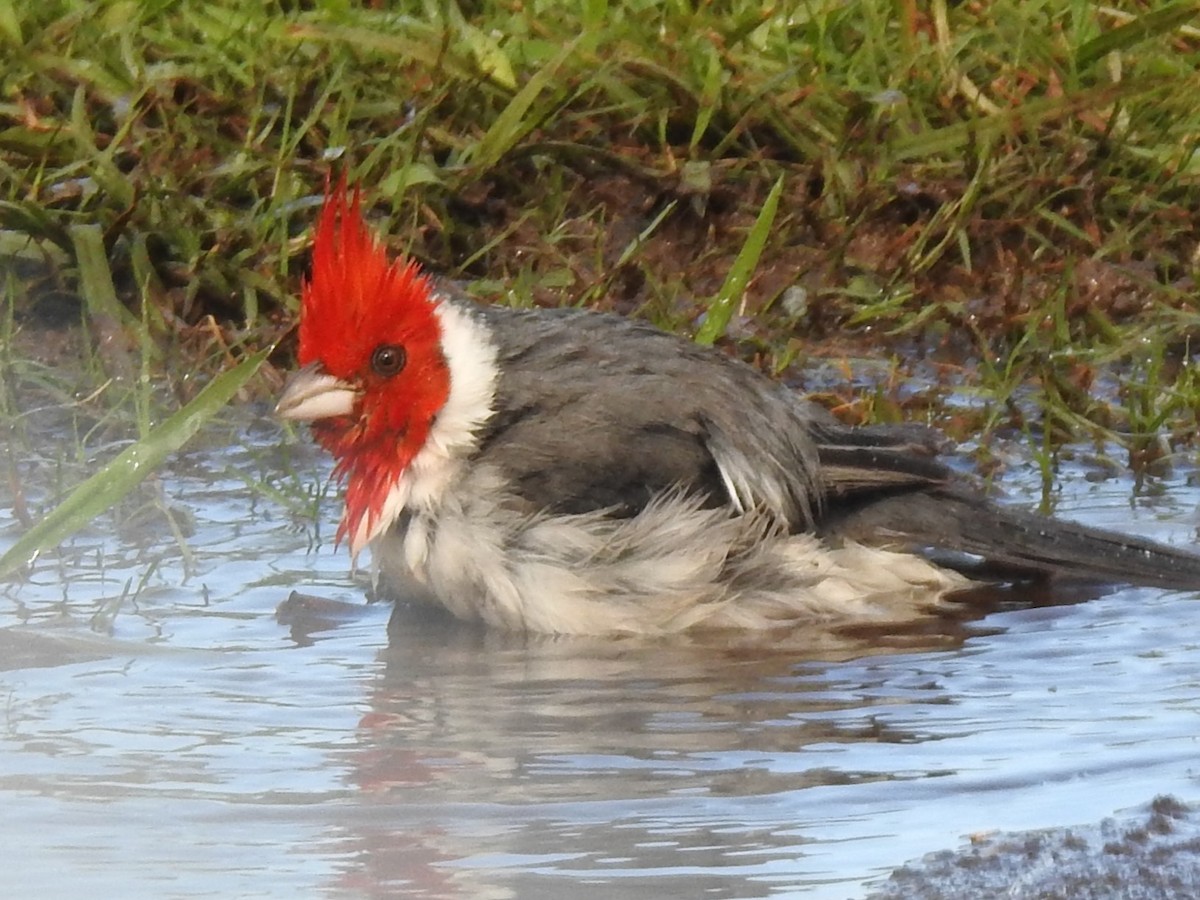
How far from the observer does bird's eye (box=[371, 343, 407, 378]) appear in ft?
16.8

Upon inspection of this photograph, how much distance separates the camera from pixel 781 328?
261 inches

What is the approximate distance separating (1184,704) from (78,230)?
3483 millimetres

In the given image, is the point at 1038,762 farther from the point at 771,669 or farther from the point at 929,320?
the point at 929,320

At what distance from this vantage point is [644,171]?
6988 millimetres

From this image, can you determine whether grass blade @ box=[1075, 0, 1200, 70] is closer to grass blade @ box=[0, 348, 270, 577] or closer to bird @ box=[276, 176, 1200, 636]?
bird @ box=[276, 176, 1200, 636]

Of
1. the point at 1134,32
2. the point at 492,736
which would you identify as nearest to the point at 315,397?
the point at 492,736

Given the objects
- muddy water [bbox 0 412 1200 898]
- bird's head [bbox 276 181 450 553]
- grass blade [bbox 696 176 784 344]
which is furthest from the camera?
grass blade [bbox 696 176 784 344]

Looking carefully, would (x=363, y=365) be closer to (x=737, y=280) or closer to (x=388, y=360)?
(x=388, y=360)

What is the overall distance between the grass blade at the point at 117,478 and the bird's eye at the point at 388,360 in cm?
29

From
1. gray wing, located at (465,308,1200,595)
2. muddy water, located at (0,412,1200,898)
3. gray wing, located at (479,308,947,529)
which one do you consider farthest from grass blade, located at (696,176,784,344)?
muddy water, located at (0,412,1200,898)

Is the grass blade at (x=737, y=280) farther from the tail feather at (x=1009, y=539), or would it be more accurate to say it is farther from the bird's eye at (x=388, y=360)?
the bird's eye at (x=388, y=360)

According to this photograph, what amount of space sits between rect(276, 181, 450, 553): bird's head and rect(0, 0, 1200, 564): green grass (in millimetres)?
1263

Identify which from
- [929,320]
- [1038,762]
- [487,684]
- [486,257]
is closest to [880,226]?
[929,320]

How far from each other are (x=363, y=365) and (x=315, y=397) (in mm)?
127
